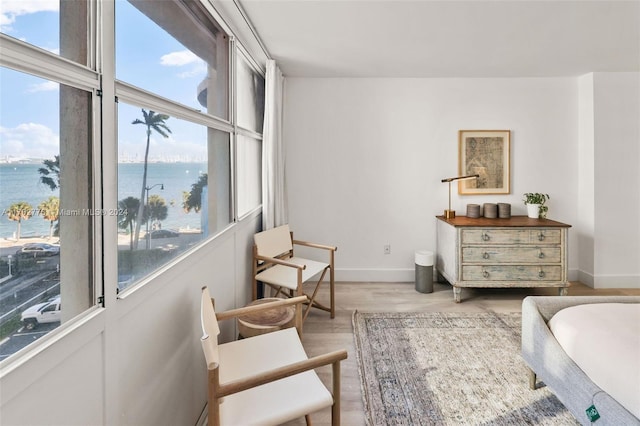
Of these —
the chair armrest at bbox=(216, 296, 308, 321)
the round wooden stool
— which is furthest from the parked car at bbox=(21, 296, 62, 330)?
the round wooden stool

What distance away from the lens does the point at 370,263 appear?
420 centimetres

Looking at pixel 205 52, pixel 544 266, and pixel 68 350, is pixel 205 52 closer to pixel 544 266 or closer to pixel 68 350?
pixel 68 350

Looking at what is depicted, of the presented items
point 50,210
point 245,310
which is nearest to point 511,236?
point 245,310

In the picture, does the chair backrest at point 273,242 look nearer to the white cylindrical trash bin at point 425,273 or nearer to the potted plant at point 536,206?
the white cylindrical trash bin at point 425,273

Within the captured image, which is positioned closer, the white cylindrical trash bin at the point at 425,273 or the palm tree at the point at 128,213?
the palm tree at the point at 128,213

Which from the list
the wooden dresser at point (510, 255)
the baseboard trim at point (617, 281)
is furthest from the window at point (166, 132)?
the baseboard trim at point (617, 281)

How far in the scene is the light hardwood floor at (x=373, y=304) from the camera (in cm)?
241

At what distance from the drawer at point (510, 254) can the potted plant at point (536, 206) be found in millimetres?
509

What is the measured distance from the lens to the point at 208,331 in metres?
1.39

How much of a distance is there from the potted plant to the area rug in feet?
4.42

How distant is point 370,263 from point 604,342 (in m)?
2.73

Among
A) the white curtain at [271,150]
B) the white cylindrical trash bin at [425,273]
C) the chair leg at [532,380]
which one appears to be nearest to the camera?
the chair leg at [532,380]

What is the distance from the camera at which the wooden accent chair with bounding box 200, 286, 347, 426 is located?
47.1 inches

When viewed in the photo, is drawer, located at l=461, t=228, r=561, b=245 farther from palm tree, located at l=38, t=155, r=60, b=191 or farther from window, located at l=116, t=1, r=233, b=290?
palm tree, located at l=38, t=155, r=60, b=191
